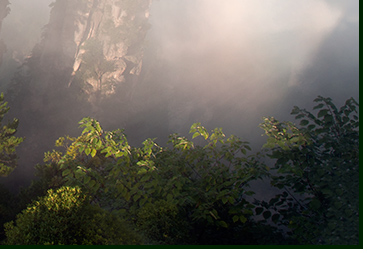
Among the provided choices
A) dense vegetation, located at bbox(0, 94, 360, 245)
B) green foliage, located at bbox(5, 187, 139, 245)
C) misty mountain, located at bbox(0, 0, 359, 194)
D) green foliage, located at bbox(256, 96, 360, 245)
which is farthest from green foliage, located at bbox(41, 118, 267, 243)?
misty mountain, located at bbox(0, 0, 359, 194)

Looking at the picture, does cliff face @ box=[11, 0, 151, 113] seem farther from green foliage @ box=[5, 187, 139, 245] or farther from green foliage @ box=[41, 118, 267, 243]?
green foliage @ box=[5, 187, 139, 245]

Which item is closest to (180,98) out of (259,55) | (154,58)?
(154,58)

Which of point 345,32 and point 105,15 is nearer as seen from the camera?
point 345,32

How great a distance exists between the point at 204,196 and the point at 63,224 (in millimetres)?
2292

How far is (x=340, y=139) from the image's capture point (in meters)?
4.91

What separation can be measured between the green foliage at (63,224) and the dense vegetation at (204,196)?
0.01 metres

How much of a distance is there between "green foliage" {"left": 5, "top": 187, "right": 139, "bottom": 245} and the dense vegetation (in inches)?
0.5

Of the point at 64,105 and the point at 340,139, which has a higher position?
the point at 64,105

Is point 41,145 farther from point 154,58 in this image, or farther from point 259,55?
point 259,55

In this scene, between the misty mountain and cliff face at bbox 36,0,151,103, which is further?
cliff face at bbox 36,0,151,103

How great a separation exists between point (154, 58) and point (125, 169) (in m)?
43.9

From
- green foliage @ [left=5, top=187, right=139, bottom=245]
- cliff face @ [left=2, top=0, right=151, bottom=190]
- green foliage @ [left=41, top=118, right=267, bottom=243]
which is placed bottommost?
green foliage @ [left=5, top=187, right=139, bottom=245]

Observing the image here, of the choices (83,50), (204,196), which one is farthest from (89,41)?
(204,196)

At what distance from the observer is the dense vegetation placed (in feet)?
12.3
